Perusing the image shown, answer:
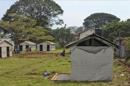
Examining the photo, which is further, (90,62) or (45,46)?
(45,46)

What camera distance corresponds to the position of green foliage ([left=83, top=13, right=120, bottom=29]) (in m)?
121

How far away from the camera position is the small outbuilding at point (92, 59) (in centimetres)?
2119

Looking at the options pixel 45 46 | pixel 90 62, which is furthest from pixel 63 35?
pixel 90 62

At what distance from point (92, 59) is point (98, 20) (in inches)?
4092

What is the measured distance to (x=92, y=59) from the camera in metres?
21.4

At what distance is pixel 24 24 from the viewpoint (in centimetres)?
7569

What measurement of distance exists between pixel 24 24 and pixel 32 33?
4.62m

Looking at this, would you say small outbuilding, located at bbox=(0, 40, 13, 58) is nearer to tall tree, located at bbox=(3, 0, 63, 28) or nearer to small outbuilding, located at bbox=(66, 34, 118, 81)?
small outbuilding, located at bbox=(66, 34, 118, 81)

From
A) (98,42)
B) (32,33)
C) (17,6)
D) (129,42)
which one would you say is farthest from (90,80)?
(17,6)

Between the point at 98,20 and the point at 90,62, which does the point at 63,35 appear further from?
the point at 90,62

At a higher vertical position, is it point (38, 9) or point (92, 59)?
point (38, 9)

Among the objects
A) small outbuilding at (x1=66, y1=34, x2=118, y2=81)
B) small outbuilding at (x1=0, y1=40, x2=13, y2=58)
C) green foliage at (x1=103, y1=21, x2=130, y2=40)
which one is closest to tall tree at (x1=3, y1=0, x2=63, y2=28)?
green foliage at (x1=103, y1=21, x2=130, y2=40)

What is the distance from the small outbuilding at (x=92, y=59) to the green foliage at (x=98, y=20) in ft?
319

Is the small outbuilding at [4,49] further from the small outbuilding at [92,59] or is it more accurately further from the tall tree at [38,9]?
the tall tree at [38,9]
